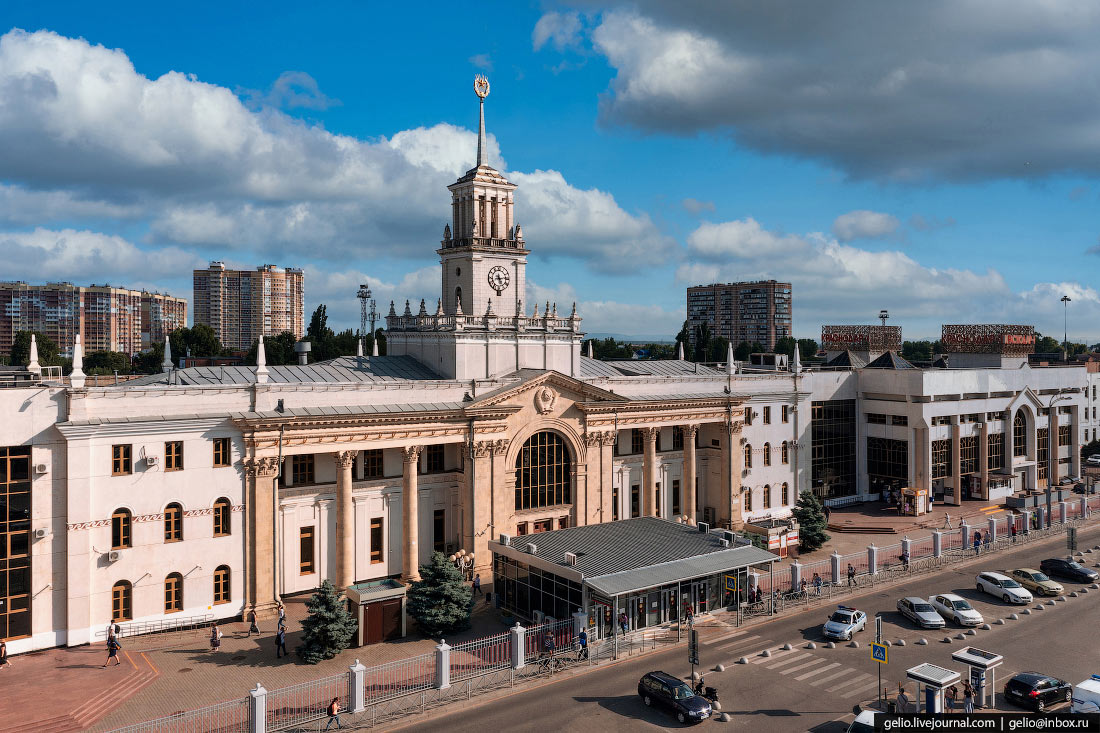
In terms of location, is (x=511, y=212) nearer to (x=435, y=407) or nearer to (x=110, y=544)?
(x=435, y=407)

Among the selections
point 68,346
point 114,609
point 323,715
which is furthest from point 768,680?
point 68,346

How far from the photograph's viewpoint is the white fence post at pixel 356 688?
1267 inches

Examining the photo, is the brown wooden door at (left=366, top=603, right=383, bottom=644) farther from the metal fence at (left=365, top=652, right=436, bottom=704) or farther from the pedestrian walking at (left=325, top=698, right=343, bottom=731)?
the pedestrian walking at (left=325, top=698, right=343, bottom=731)

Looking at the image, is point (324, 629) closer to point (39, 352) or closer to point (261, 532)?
point (261, 532)

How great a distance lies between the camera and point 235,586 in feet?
143

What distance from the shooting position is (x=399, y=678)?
116ft

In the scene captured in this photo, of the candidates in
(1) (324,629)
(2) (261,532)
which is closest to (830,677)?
(1) (324,629)

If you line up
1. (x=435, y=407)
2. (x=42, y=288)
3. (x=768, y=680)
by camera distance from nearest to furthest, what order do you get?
(x=768, y=680), (x=435, y=407), (x=42, y=288)

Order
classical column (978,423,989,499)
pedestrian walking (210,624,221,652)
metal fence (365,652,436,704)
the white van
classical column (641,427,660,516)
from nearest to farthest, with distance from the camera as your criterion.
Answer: the white van < metal fence (365,652,436,704) < pedestrian walking (210,624,221,652) < classical column (641,427,660,516) < classical column (978,423,989,499)

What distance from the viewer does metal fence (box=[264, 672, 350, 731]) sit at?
3122cm

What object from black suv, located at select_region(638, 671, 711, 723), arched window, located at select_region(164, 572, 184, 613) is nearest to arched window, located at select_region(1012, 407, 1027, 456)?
black suv, located at select_region(638, 671, 711, 723)

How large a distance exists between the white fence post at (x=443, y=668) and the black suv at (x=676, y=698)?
29.1ft

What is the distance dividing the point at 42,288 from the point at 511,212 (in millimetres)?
159815

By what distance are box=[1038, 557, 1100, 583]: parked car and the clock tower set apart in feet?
141
